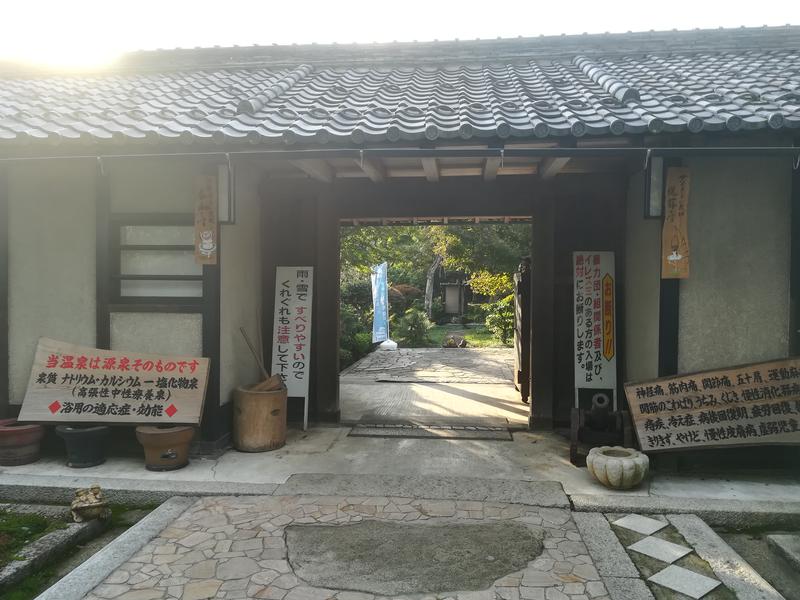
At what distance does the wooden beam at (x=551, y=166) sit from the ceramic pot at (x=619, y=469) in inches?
126

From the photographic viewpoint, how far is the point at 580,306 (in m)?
7.83

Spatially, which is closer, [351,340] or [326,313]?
[326,313]

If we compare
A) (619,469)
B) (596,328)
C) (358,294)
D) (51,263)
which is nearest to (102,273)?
(51,263)

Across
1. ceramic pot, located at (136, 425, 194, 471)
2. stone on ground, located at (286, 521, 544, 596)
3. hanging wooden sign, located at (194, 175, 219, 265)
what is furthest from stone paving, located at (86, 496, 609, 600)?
hanging wooden sign, located at (194, 175, 219, 265)

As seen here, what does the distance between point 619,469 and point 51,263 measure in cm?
703

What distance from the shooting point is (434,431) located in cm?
814

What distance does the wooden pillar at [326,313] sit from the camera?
8.63m

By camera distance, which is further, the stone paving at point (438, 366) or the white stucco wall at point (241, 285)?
the stone paving at point (438, 366)

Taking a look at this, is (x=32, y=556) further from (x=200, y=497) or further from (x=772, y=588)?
(x=772, y=588)

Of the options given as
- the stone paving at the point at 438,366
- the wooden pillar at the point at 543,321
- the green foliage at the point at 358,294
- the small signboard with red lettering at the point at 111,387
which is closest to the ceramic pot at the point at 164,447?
the small signboard with red lettering at the point at 111,387

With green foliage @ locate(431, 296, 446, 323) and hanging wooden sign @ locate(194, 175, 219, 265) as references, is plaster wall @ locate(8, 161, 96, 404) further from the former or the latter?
green foliage @ locate(431, 296, 446, 323)

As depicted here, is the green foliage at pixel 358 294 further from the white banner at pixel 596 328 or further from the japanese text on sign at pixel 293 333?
the white banner at pixel 596 328

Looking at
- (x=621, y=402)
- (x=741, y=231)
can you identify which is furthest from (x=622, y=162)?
(x=621, y=402)

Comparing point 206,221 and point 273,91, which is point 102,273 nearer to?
point 206,221
